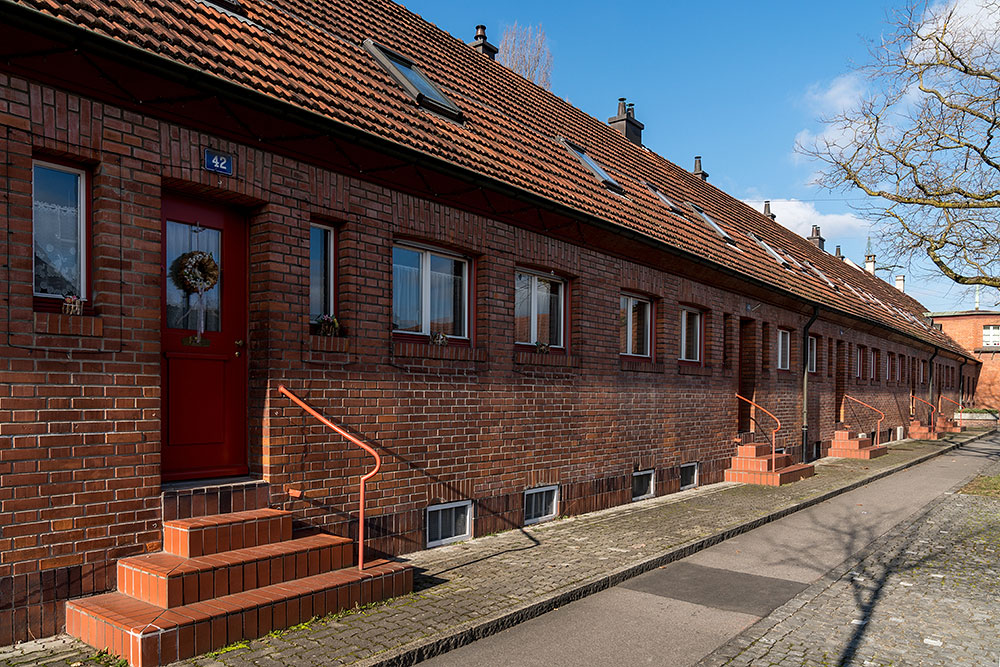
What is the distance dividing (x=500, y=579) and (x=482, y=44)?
38.3 ft

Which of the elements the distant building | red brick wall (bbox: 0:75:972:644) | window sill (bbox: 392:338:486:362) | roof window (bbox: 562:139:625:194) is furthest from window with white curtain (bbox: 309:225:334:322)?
the distant building

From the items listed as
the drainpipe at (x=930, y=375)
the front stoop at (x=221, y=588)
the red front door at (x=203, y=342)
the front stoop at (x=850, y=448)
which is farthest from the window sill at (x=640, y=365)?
the drainpipe at (x=930, y=375)

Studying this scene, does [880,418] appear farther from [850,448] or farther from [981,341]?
[981,341]

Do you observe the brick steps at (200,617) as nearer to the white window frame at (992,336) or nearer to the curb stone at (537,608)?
the curb stone at (537,608)

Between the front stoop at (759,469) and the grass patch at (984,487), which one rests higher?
the front stoop at (759,469)

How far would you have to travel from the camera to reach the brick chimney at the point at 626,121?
18781 mm

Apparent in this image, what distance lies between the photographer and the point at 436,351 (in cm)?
784

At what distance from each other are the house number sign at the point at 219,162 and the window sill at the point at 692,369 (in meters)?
8.83

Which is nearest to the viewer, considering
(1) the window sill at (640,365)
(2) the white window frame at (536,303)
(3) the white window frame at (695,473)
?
(2) the white window frame at (536,303)

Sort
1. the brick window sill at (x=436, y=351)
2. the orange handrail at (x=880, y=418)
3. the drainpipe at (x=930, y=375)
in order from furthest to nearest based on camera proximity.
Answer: the drainpipe at (x=930, y=375)
the orange handrail at (x=880, y=418)
the brick window sill at (x=436, y=351)

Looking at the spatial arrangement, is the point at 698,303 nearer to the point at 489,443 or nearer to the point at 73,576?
the point at 489,443

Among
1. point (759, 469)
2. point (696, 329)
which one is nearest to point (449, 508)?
point (696, 329)

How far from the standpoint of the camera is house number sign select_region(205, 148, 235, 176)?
19.1ft

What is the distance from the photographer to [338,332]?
22.6 ft
